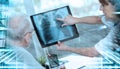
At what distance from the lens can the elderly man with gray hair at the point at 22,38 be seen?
2441mm

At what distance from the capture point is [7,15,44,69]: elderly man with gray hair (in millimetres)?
2441

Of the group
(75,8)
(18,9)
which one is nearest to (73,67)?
(75,8)

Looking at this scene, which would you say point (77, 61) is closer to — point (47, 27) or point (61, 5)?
point (47, 27)

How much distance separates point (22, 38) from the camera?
8.07ft

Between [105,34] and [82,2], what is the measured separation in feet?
1.15

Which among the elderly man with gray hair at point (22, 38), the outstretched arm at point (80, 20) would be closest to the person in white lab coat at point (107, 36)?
the outstretched arm at point (80, 20)

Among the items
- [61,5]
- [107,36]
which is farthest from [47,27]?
[107,36]

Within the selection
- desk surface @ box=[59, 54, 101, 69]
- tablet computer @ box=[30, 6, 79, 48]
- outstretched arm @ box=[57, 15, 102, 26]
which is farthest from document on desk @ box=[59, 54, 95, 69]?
outstretched arm @ box=[57, 15, 102, 26]

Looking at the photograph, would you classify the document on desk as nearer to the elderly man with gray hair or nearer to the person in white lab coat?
the person in white lab coat

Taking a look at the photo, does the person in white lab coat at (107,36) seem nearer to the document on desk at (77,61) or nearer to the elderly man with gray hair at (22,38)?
the document on desk at (77,61)

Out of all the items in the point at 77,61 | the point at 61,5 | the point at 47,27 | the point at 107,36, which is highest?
the point at 61,5

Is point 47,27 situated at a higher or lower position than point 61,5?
lower

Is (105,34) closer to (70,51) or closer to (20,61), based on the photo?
(70,51)

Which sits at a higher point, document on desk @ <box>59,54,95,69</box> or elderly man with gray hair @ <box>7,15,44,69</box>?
elderly man with gray hair @ <box>7,15,44,69</box>
